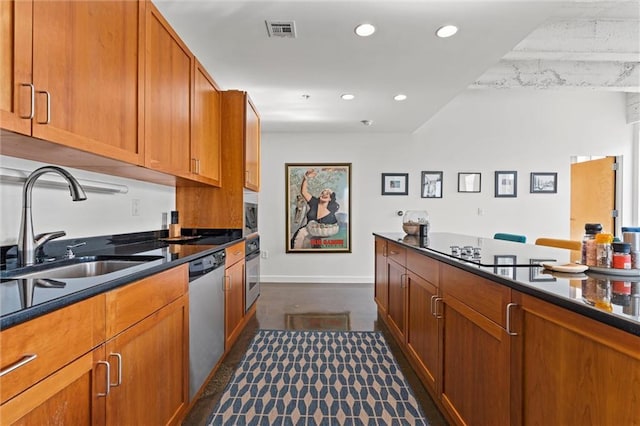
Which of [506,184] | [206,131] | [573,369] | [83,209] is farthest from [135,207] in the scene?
[506,184]

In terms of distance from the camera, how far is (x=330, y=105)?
12.5ft

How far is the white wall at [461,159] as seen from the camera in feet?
16.9

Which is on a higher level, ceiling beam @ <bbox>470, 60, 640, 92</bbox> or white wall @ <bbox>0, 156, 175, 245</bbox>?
ceiling beam @ <bbox>470, 60, 640, 92</bbox>

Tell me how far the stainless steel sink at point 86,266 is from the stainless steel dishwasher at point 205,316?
0.29m

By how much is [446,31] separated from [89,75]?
7.05 ft

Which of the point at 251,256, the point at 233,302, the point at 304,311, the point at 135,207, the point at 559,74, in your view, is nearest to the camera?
the point at 135,207

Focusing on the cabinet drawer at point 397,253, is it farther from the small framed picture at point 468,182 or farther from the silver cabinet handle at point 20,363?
the small framed picture at point 468,182

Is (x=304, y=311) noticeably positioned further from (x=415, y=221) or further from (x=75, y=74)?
(x=75, y=74)

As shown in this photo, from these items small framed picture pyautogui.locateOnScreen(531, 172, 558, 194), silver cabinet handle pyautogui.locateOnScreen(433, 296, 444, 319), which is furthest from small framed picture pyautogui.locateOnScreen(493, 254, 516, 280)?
small framed picture pyautogui.locateOnScreen(531, 172, 558, 194)

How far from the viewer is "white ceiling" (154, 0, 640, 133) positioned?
2027 millimetres

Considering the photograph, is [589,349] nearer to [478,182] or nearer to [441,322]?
[441,322]

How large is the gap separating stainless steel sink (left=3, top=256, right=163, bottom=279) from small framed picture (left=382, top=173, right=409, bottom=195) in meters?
4.08

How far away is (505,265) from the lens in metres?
1.34

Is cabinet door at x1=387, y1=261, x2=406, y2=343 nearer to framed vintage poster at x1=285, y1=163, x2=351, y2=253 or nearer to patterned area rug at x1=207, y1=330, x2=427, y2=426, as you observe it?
patterned area rug at x1=207, y1=330, x2=427, y2=426
